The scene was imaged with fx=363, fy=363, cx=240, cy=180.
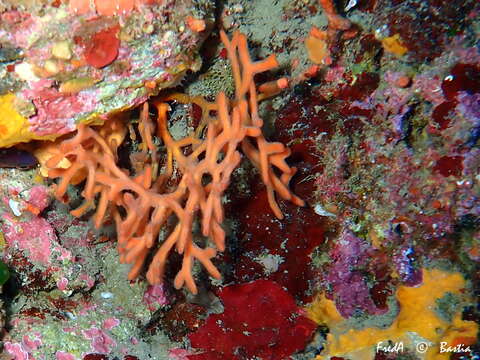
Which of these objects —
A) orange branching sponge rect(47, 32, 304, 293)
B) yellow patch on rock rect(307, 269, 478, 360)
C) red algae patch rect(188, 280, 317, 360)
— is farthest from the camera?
red algae patch rect(188, 280, 317, 360)

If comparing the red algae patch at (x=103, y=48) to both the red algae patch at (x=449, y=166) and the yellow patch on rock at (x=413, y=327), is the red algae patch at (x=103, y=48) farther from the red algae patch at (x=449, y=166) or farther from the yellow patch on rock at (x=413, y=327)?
the yellow patch on rock at (x=413, y=327)

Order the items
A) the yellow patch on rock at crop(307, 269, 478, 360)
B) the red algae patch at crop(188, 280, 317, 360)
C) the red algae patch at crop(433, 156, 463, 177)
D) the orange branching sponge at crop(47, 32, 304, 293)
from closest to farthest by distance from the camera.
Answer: the orange branching sponge at crop(47, 32, 304, 293)
the red algae patch at crop(433, 156, 463, 177)
the yellow patch on rock at crop(307, 269, 478, 360)
the red algae patch at crop(188, 280, 317, 360)

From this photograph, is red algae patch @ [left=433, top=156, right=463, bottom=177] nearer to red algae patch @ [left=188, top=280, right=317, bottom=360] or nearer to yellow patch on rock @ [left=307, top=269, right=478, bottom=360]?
yellow patch on rock @ [left=307, top=269, right=478, bottom=360]

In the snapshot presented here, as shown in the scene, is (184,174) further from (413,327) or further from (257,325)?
(413,327)

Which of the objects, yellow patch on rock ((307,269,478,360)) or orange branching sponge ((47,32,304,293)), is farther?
yellow patch on rock ((307,269,478,360))

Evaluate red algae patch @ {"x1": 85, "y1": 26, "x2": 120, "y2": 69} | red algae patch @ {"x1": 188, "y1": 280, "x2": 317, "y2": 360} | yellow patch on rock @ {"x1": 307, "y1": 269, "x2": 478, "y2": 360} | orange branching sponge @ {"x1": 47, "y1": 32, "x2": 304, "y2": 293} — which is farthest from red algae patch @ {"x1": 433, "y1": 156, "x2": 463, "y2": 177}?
red algae patch @ {"x1": 85, "y1": 26, "x2": 120, "y2": 69}

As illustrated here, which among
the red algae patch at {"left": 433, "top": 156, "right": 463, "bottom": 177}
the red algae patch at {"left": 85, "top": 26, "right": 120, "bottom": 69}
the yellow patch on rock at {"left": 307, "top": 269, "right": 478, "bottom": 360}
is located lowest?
the yellow patch on rock at {"left": 307, "top": 269, "right": 478, "bottom": 360}

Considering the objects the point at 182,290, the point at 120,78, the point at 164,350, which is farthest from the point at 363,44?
the point at 164,350

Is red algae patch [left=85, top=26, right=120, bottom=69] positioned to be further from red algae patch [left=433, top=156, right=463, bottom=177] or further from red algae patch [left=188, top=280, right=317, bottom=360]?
red algae patch [left=433, top=156, right=463, bottom=177]

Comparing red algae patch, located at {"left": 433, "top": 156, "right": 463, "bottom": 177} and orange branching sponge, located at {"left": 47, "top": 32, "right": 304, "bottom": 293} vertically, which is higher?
orange branching sponge, located at {"left": 47, "top": 32, "right": 304, "bottom": 293}
